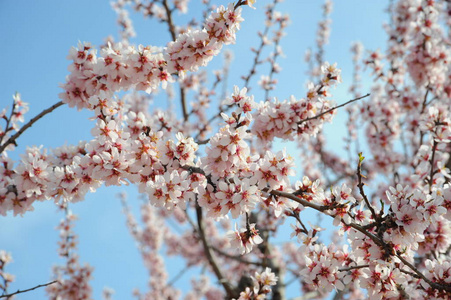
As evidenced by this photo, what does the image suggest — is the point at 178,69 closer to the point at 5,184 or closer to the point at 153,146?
the point at 153,146

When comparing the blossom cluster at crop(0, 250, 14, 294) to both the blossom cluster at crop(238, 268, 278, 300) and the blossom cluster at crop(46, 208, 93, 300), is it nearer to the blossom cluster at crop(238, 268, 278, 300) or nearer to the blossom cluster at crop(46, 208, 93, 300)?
the blossom cluster at crop(46, 208, 93, 300)

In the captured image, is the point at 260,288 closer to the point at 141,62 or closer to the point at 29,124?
the point at 141,62

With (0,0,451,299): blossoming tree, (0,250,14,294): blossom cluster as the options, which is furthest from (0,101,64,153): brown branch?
(0,250,14,294): blossom cluster

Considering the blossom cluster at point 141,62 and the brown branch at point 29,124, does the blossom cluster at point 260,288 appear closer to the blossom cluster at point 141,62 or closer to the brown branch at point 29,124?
the blossom cluster at point 141,62

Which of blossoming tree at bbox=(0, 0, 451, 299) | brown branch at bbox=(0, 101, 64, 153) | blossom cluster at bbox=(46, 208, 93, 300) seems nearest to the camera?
blossoming tree at bbox=(0, 0, 451, 299)

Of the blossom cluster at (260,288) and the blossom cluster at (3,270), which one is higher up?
the blossom cluster at (3,270)

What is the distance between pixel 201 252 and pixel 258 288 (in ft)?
25.3

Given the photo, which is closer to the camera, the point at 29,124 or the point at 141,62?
the point at 141,62

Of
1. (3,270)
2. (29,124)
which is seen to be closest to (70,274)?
(3,270)

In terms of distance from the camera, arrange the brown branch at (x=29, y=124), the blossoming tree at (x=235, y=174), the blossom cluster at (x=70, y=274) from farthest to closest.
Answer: the blossom cluster at (x=70, y=274) < the brown branch at (x=29, y=124) < the blossoming tree at (x=235, y=174)

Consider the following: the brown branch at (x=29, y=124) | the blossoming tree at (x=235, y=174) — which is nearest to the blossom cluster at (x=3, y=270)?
the blossoming tree at (x=235, y=174)

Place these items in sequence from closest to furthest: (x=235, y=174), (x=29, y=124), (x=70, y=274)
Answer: (x=235, y=174)
(x=29, y=124)
(x=70, y=274)

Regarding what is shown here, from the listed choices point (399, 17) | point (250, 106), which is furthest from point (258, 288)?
point (399, 17)

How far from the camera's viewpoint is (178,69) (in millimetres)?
2986
